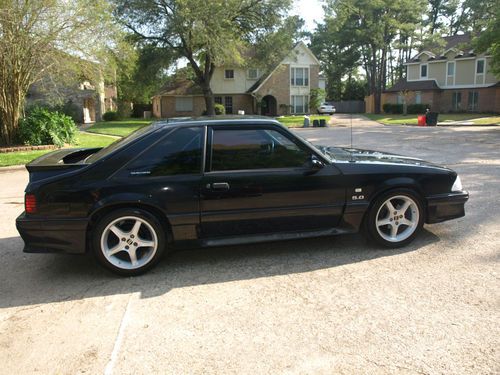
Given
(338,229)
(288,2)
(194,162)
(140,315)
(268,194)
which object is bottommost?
(140,315)

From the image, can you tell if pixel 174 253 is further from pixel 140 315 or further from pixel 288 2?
pixel 288 2

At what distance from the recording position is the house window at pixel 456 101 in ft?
145

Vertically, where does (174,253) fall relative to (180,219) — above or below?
below

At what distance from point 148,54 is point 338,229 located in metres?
34.0

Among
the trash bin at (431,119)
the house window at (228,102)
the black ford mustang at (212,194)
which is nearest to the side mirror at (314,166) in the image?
the black ford mustang at (212,194)

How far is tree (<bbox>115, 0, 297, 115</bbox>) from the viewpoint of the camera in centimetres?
3064

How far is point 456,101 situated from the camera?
146ft

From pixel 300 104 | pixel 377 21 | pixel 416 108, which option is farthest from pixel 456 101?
pixel 300 104

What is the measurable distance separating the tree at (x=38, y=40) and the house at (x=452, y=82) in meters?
37.0

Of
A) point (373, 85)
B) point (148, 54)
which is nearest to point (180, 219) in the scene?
point (148, 54)

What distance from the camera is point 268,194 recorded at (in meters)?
4.35

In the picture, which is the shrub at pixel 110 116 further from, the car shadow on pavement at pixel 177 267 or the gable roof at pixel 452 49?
the car shadow on pavement at pixel 177 267

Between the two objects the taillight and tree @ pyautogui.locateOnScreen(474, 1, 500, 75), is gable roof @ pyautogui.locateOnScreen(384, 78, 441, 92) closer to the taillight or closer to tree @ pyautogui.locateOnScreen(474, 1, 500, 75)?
tree @ pyautogui.locateOnScreen(474, 1, 500, 75)

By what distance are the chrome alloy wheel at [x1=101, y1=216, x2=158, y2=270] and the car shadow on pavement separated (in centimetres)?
17
